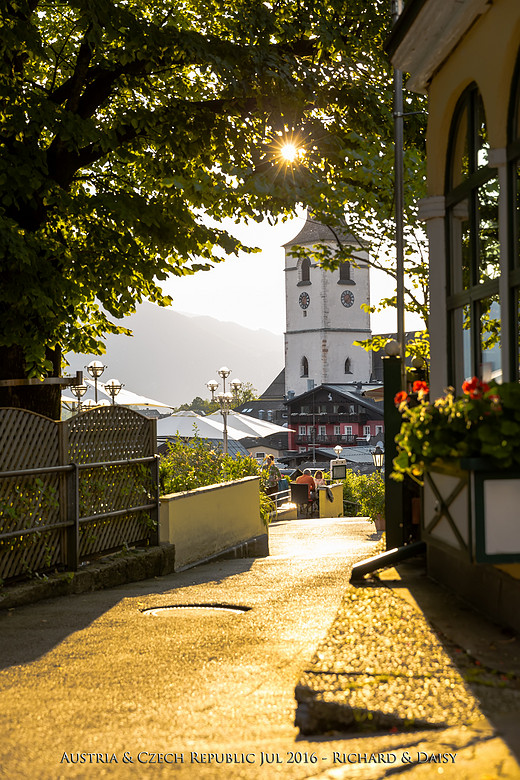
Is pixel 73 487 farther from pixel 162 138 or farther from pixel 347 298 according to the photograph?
pixel 347 298

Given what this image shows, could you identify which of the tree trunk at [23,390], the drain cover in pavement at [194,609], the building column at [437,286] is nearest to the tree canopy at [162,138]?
the tree trunk at [23,390]

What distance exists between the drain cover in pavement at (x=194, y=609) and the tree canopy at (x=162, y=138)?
3.70 metres

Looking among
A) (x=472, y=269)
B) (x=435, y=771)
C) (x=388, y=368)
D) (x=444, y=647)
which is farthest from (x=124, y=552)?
(x=435, y=771)

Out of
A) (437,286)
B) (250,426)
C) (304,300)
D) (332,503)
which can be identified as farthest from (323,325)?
(437,286)

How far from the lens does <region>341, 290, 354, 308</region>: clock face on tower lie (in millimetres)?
111250

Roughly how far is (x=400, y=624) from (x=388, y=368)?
333 cm

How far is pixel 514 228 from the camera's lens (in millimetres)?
5574

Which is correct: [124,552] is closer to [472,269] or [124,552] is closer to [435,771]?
[472,269]

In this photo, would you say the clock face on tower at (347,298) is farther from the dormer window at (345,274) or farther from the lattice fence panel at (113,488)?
the lattice fence panel at (113,488)

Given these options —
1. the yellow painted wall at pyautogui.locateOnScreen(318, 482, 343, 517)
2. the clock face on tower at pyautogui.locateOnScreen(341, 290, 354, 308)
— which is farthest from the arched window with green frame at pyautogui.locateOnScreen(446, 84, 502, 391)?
the clock face on tower at pyautogui.locateOnScreen(341, 290, 354, 308)

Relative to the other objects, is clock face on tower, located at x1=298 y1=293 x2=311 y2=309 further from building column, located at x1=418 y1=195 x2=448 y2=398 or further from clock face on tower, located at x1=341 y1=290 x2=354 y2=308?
building column, located at x1=418 y1=195 x2=448 y2=398

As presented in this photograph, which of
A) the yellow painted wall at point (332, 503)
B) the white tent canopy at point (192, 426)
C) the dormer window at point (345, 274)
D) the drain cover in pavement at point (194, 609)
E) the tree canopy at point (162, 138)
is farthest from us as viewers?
the dormer window at point (345, 274)

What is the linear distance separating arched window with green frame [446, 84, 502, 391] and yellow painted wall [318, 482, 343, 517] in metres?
25.7

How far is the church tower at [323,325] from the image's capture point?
109 m
